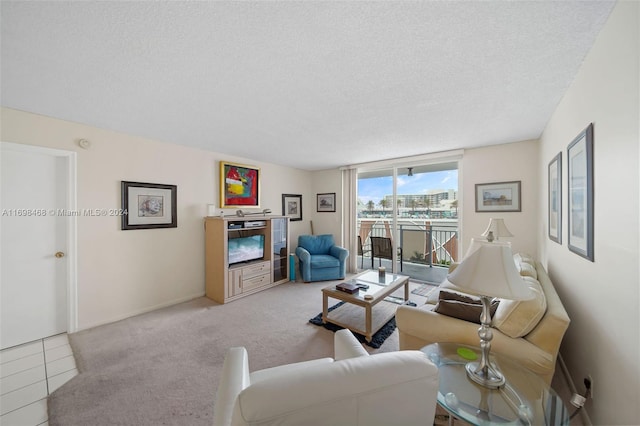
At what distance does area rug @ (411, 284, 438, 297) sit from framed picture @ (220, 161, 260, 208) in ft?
10.5

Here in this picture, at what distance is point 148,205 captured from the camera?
319 centimetres

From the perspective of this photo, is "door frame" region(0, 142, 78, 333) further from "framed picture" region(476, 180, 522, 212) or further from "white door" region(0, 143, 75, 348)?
"framed picture" region(476, 180, 522, 212)

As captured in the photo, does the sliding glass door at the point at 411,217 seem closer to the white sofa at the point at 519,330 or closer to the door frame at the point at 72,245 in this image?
the white sofa at the point at 519,330

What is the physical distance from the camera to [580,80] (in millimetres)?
1586

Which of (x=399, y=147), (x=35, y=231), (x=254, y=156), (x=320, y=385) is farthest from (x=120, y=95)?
(x=399, y=147)

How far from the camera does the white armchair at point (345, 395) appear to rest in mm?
631

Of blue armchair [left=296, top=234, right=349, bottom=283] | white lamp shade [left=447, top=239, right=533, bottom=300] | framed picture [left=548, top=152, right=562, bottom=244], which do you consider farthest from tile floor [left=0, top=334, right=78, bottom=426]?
framed picture [left=548, top=152, right=562, bottom=244]

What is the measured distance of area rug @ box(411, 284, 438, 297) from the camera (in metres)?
3.71

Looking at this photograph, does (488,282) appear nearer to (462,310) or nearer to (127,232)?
(462,310)

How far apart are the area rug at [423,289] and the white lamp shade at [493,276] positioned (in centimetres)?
276

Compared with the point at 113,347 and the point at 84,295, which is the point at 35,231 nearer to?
the point at 84,295

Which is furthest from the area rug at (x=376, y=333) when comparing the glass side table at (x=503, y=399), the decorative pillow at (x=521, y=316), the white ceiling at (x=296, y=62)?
the white ceiling at (x=296, y=62)

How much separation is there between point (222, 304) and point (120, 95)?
108 inches

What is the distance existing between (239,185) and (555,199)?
424 centimetres
